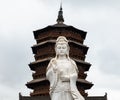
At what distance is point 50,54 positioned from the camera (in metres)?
57.7

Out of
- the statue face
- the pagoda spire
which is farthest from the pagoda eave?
the statue face

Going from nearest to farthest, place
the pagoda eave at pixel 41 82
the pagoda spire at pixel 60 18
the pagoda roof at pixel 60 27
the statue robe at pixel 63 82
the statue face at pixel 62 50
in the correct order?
the statue robe at pixel 63 82
the statue face at pixel 62 50
the pagoda eave at pixel 41 82
the pagoda roof at pixel 60 27
the pagoda spire at pixel 60 18

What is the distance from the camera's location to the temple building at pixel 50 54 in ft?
182

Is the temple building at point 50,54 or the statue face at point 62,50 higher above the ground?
the temple building at point 50,54

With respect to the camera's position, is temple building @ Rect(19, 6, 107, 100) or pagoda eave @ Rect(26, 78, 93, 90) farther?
temple building @ Rect(19, 6, 107, 100)

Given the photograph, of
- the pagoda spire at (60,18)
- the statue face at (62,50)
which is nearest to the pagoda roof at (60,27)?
the pagoda spire at (60,18)

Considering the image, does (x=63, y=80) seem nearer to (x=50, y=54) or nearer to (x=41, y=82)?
(x=41, y=82)

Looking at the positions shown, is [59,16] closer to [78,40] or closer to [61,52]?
[78,40]

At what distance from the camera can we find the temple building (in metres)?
55.4

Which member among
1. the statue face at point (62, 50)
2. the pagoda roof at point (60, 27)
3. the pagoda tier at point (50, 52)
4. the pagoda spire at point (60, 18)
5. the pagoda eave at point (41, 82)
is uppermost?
the pagoda spire at point (60, 18)

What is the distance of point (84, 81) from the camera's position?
181 feet

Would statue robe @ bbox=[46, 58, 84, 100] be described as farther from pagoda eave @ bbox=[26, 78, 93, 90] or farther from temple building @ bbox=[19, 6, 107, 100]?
pagoda eave @ bbox=[26, 78, 93, 90]

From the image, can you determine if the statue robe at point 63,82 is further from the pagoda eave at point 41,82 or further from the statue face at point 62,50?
the pagoda eave at point 41,82

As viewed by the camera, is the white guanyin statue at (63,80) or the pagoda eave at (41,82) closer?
the white guanyin statue at (63,80)
